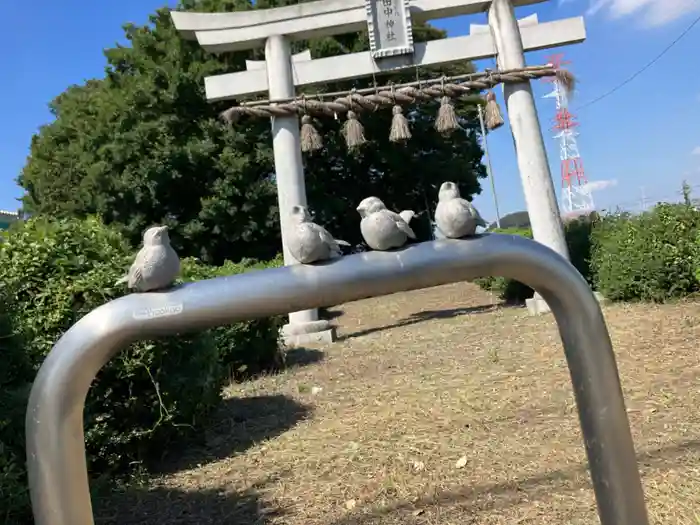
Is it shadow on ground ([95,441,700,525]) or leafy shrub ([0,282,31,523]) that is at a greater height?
leafy shrub ([0,282,31,523])

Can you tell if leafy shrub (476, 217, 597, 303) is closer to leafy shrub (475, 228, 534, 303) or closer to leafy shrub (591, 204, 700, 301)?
leafy shrub (475, 228, 534, 303)

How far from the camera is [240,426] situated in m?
4.09

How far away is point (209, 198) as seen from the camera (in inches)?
530

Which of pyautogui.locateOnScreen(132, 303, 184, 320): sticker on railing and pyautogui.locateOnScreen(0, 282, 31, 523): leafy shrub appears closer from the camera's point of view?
pyautogui.locateOnScreen(132, 303, 184, 320): sticker on railing

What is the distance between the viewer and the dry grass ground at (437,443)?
2637mm

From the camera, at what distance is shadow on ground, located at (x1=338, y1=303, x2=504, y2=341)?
793 centimetres

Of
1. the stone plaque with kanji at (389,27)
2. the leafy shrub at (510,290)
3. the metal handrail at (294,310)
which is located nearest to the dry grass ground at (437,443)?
the metal handrail at (294,310)

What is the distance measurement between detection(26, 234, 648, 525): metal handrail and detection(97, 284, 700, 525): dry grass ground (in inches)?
43.2

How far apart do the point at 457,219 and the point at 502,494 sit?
171 centimetres

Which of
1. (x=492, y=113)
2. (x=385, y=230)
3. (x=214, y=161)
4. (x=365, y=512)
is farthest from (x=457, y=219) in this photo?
(x=214, y=161)

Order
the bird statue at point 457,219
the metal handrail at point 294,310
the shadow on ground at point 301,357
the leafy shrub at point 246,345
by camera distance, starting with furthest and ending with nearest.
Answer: the shadow on ground at point 301,357, the leafy shrub at point 246,345, the bird statue at point 457,219, the metal handrail at point 294,310

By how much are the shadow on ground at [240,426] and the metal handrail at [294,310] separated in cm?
223

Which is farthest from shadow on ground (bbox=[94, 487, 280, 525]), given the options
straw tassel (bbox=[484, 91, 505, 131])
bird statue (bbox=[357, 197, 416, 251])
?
straw tassel (bbox=[484, 91, 505, 131])

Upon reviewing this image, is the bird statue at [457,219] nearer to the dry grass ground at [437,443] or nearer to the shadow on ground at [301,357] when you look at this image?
the dry grass ground at [437,443]
